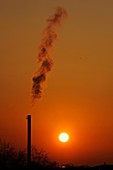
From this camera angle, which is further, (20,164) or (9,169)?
(20,164)

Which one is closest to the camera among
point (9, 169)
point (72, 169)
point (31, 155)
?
point (9, 169)

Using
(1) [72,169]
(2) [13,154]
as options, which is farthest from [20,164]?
(1) [72,169]

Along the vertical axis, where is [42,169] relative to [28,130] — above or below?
below

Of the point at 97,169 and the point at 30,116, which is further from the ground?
the point at 30,116

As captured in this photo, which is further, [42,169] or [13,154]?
[13,154]

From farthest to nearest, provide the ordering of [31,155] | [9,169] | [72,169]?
[31,155], [72,169], [9,169]

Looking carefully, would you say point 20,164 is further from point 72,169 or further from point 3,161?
A: point 72,169

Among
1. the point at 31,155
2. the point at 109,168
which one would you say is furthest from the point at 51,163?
the point at 109,168

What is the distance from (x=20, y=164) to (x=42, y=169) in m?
2.94

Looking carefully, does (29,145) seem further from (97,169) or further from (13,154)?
(97,169)

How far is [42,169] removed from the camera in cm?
3803

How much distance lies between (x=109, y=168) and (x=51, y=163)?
4927 mm

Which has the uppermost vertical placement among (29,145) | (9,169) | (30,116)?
(30,116)

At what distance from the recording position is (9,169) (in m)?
36.9
